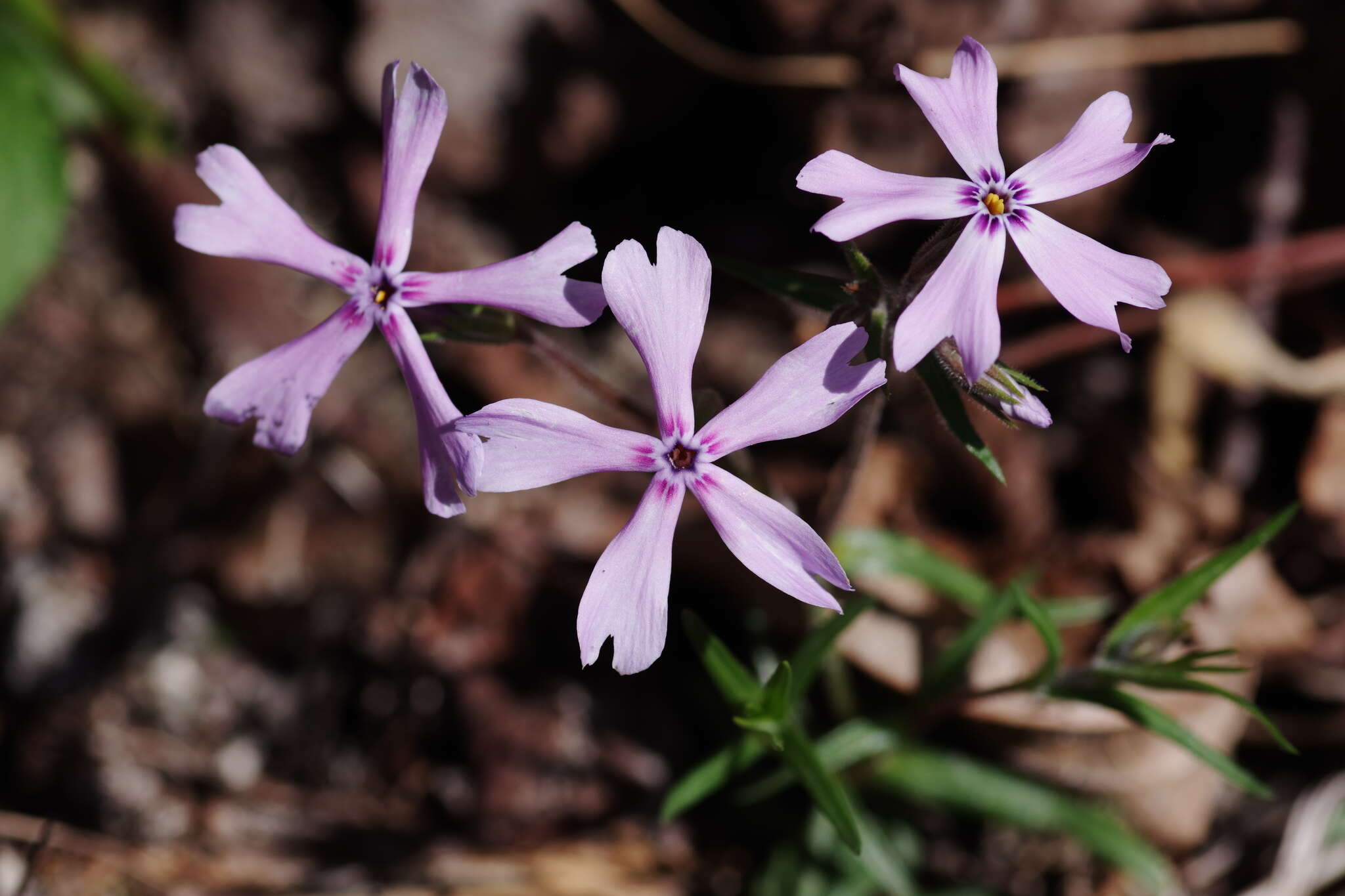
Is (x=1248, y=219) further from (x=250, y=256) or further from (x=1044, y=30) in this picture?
(x=250, y=256)

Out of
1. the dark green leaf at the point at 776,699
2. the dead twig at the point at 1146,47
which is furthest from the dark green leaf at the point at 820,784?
the dead twig at the point at 1146,47

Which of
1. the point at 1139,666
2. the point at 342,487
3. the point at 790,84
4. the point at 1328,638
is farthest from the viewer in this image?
the point at 342,487

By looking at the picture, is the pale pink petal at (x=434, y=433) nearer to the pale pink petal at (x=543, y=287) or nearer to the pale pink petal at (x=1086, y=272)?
the pale pink petal at (x=543, y=287)

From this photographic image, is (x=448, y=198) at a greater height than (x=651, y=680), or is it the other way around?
(x=448, y=198)

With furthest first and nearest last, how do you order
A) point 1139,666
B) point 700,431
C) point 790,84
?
point 790,84 < point 1139,666 < point 700,431

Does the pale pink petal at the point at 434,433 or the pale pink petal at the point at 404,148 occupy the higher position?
the pale pink petal at the point at 404,148

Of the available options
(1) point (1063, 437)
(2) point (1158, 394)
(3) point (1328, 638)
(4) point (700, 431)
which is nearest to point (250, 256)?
(4) point (700, 431)
